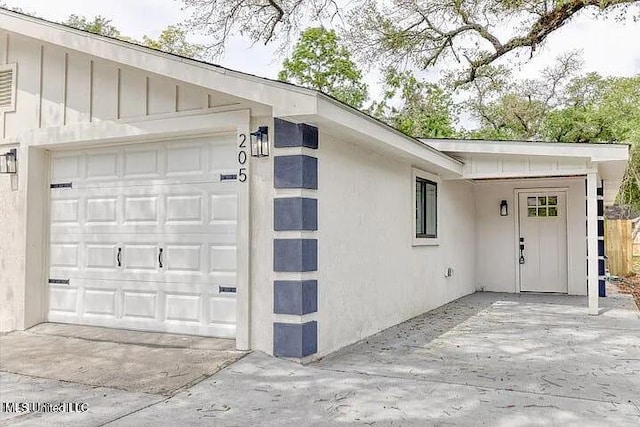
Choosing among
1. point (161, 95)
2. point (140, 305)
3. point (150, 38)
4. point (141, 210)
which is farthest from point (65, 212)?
point (150, 38)

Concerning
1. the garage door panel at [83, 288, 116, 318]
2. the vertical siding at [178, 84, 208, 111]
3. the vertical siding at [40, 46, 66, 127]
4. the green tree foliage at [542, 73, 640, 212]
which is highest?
the green tree foliage at [542, 73, 640, 212]

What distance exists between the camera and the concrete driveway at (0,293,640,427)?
11.8 ft

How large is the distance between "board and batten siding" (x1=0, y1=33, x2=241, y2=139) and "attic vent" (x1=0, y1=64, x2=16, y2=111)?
71 millimetres

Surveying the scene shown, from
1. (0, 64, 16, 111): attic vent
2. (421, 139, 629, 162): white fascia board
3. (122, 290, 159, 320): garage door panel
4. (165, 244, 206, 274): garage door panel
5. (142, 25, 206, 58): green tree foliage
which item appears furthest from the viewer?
(142, 25, 206, 58): green tree foliage

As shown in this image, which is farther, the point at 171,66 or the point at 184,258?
the point at 184,258

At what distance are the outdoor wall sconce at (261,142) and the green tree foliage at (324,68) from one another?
665 inches

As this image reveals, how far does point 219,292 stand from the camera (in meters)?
5.38

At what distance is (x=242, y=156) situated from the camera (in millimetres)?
5082

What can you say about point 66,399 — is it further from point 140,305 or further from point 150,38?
point 150,38

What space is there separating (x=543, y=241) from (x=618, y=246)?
583 centimetres

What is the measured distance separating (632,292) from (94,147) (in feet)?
35.1

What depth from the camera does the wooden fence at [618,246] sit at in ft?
49.1

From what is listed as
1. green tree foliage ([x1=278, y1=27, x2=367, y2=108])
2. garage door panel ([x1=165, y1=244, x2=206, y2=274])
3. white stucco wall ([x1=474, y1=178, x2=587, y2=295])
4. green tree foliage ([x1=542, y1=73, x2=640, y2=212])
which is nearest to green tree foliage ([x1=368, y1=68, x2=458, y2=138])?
green tree foliage ([x1=278, y1=27, x2=367, y2=108])

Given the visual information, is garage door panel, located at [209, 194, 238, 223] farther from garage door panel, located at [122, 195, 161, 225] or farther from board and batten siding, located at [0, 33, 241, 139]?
board and batten siding, located at [0, 33, 241, 139]
